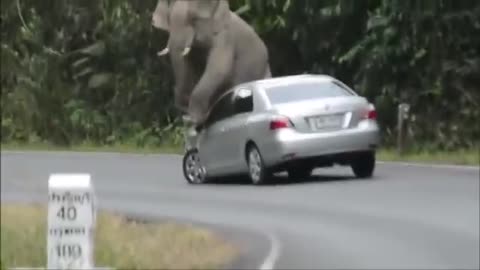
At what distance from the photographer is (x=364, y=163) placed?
6.80m

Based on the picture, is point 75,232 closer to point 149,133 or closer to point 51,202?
point 51,202

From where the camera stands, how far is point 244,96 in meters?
5.39

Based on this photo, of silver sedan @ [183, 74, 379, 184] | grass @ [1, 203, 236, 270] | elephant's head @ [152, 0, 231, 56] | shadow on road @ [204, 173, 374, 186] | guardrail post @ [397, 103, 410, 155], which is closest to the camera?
elephant's head @ [152, 0, 231, 56]

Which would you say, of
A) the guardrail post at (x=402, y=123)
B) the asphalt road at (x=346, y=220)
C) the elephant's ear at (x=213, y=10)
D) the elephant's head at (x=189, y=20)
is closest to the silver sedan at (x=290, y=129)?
the guardrail post at (x=402, y=123)

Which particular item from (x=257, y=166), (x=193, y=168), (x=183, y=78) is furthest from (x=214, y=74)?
(x=257, y=166)

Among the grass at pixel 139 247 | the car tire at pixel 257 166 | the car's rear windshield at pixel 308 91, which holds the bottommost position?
the grass at pixel 139 247

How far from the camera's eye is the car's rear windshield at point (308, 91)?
5895 mm

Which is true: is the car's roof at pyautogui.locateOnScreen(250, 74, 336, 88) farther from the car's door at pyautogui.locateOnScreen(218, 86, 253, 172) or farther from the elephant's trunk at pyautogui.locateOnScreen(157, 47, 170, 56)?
the elephant's trunk at pyautogui.locateOnScreen(157, 47, 170, 56)

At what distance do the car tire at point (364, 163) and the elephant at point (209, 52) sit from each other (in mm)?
1305

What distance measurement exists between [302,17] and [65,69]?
124cm

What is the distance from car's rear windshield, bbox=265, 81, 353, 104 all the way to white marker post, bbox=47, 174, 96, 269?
2.41 feet

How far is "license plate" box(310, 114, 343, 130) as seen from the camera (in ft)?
19.6

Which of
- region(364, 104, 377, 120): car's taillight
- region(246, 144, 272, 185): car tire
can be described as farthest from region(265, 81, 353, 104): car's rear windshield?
region(246, 144, 272, 185): car tire

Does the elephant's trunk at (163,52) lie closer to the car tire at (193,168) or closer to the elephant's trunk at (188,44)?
the elephant's trunk at (188,44)
